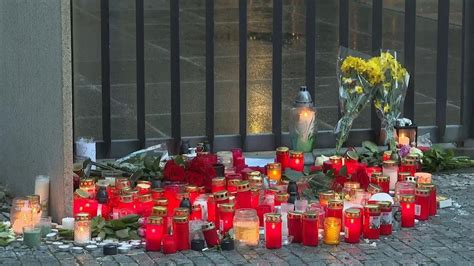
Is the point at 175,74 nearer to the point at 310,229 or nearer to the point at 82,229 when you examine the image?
the point at 82,229

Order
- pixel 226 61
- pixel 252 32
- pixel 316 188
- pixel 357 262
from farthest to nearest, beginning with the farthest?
1. pixel 252 32
2. pixel 226 61
3. pixel 316 188
4. pixel 357 262

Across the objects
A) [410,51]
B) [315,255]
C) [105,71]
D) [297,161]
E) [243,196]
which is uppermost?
[410,51]

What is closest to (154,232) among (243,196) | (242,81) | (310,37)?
(243,196)

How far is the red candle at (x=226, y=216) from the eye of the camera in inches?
266

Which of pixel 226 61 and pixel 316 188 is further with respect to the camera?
pixel 226 61

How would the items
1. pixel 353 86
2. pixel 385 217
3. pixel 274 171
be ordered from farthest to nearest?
1. pixel 353 86
2. pixel 274 171
3. pixel 385 217

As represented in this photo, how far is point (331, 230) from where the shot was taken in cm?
672

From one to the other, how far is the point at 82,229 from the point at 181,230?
0.56 meters

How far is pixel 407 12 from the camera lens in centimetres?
914

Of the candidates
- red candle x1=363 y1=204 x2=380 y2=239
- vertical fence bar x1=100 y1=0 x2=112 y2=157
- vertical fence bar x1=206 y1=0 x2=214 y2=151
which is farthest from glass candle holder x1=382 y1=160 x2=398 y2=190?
vertical fence bar x1=100 y1=0 x2=112 y2=157

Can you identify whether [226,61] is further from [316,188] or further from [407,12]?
[316,188]

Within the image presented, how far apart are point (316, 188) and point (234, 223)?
110cm

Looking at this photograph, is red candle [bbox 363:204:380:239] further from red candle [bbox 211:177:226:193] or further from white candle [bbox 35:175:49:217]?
white candle [bbox 35:175:49:217]

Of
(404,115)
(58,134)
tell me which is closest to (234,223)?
(58,134)
